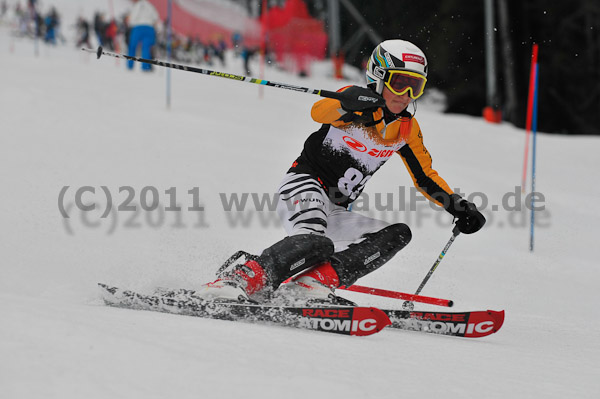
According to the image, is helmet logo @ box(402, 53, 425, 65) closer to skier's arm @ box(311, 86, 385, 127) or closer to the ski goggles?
the ski goggles

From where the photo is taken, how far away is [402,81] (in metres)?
3.84

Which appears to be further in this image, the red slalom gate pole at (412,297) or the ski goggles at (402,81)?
the red slalom gate pole at (412,297)

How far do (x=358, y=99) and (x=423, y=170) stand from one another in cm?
87

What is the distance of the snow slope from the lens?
2168 millimetres

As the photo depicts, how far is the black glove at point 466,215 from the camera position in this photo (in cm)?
399

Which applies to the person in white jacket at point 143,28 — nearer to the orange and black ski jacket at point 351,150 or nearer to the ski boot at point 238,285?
the orange and black ski jacket at point 351,150

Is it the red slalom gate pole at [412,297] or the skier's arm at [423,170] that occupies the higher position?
the skier's arm at [423,170]

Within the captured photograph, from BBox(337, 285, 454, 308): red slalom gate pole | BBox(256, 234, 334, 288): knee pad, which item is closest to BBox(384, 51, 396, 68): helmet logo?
BBox(256, 234, 334, 288): knee pad

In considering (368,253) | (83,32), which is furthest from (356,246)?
(83,32)

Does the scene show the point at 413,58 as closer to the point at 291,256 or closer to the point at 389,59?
the point at 389,59

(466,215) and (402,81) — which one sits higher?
(402,81)

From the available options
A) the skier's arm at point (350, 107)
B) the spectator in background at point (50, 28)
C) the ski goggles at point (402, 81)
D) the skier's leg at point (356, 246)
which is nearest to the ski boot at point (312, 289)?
the skier's leg at point (356, 246)

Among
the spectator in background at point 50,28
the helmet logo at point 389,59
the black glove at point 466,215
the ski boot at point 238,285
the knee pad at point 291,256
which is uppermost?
the spectator in background at point 50,28

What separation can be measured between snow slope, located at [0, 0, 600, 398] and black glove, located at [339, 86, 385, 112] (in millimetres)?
1224
